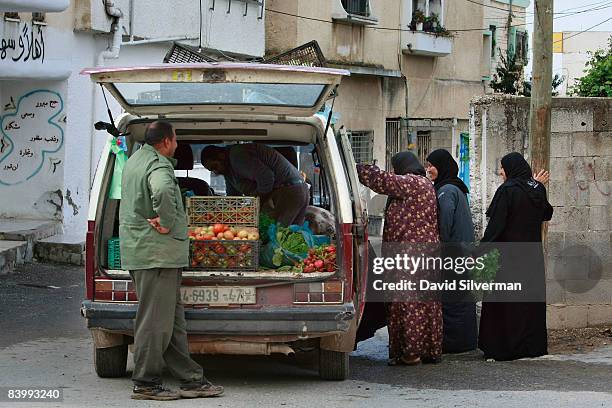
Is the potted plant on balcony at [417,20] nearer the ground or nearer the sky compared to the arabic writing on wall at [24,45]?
nearer the sky

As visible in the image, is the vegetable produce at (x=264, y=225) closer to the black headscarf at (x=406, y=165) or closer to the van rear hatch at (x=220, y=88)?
the van rear hatch at (x=220, y=88)

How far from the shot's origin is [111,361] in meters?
7.96

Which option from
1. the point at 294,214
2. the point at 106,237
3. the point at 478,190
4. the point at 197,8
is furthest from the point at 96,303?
the point at 197,8

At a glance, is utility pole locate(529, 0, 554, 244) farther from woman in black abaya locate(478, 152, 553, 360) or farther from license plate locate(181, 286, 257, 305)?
license plate locate(181, 286, 257, 305)

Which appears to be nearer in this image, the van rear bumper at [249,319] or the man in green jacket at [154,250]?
the man in green jacket at [154,250]

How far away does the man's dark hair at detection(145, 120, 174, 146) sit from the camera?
7.35 m

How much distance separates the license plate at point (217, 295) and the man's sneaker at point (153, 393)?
575 millimetres

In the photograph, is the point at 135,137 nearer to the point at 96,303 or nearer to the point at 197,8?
the point at 96,303

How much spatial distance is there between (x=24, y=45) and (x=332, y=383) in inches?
355

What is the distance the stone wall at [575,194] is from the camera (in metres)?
11.1

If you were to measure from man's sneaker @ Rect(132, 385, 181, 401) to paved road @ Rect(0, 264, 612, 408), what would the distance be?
0.07m

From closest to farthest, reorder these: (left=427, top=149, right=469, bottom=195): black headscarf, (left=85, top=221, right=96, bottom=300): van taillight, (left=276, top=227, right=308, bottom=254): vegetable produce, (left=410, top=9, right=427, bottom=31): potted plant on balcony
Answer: (left=85, top=221, right=96, bottom=300): van taillight
(left=276, top=227, right=308, bottom=254): vegetable produce
(left=427, top=149, right=469, bottom=195): black headscarf
(left=410, top=9, right=427, bottom=31): potted plant on balcony

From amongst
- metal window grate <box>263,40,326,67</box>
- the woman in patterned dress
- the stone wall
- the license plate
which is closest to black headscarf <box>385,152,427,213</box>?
the woman in patterned dress

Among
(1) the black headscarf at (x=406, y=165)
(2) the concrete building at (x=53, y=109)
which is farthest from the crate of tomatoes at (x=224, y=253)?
(2) the concrete building at (x=53, y=109)
